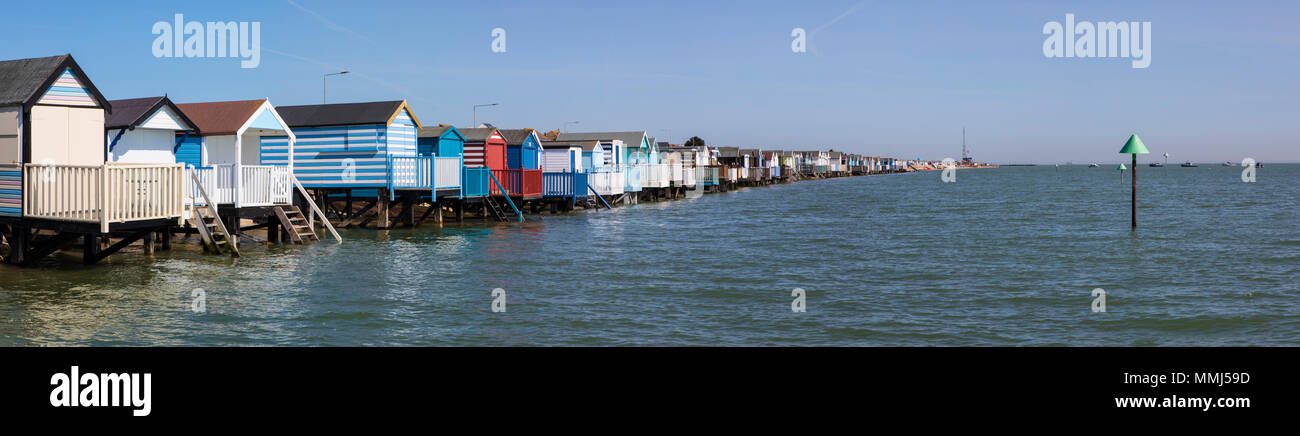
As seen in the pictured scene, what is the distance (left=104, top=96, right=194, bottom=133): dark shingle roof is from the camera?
23.1 metres

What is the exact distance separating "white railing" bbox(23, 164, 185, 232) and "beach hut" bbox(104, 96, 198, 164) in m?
4.35

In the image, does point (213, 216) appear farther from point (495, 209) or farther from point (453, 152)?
point (453, 152)

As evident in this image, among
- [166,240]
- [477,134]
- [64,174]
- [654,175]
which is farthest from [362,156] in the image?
[654,175]

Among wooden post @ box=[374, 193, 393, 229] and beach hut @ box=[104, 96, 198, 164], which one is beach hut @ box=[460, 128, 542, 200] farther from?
beach hut @ box=[104, 96, 198, 164]

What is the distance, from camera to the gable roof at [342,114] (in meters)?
31.4

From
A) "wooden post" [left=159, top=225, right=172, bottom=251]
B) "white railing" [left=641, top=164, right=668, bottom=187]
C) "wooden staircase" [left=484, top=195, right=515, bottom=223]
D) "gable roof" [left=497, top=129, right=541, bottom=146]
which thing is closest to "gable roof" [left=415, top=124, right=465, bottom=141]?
"wooden staircase" [left=484, top=195, right=515, bottom=223]

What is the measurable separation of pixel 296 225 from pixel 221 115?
12.3 feet

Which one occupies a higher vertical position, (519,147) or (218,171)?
(519,147)

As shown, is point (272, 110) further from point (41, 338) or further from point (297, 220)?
point (41, 338)

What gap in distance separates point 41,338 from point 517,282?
832 cm

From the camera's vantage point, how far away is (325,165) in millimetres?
32094

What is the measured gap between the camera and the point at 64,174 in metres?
18.5
